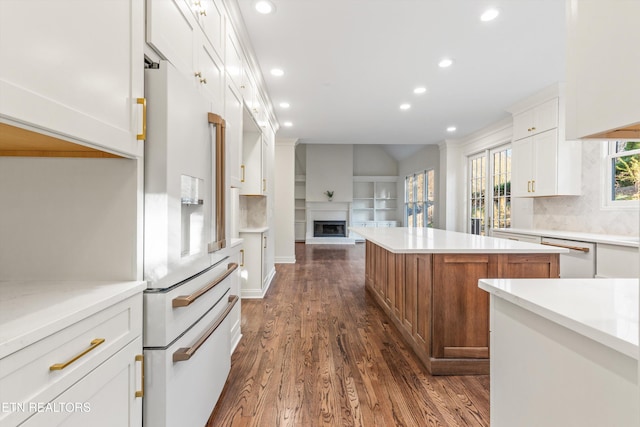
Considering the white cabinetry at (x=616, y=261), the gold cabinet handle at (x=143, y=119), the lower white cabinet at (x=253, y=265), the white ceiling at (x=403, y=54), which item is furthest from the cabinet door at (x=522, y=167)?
the gold cabinet handle at (x=143, y=119)

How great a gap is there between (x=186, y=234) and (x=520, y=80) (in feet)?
14.0

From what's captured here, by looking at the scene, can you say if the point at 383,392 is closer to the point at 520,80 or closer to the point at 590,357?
the point at 590,357

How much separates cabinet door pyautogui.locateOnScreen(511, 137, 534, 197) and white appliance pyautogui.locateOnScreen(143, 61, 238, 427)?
181 inches

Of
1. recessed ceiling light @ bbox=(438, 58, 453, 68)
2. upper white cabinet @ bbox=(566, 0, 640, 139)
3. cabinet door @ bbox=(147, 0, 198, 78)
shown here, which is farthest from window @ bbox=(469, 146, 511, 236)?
cabinet door @ bbox=(147, 0, 198, 78)

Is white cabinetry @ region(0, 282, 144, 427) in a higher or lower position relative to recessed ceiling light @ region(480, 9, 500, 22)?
lower

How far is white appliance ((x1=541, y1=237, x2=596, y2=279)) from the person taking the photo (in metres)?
3.10

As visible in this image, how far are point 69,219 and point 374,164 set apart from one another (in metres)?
10.8

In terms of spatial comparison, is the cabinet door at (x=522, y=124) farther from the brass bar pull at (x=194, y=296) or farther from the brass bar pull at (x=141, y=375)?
the brass bar pull at (x=141, y=375)

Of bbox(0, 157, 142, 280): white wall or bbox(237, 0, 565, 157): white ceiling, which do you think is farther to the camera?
bbox(237, 0, 565, 157): white ceiling

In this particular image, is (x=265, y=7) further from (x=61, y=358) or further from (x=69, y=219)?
(x=61, y=358)

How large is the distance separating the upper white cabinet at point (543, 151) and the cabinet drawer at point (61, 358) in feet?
15.9

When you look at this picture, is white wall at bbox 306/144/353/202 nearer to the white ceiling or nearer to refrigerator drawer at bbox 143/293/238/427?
the white ceiling

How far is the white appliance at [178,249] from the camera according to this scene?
1.15 meters

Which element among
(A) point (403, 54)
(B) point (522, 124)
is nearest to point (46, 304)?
(A) point (403, 54)
